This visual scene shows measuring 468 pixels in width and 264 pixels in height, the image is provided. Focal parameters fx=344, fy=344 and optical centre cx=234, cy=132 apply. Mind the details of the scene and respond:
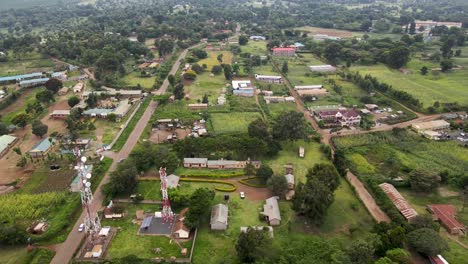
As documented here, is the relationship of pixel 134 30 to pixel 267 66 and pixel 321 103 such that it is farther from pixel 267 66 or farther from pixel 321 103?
pixel 321 103

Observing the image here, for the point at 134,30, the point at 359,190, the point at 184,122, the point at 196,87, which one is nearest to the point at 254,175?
the point at 359,190

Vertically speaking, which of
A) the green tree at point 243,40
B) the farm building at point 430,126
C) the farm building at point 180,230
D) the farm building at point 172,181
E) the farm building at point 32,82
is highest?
the green tree at point 243,40

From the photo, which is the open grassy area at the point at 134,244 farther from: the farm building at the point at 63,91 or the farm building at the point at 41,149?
the farm building at the point at 63,91

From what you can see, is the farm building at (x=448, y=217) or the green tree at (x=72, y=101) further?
the green tree at (x=72, y=101)

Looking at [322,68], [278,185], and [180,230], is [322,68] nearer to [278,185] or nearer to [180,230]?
[278,185]

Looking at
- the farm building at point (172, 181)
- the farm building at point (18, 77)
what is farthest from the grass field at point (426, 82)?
the farm building at point (18, 77)

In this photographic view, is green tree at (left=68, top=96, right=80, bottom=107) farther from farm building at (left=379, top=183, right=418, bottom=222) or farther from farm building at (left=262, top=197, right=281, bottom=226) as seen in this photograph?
farm building at (left=379, top=183, right=418, bottom=222)

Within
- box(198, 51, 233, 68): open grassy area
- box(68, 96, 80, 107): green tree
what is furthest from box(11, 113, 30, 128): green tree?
box(198, 51, 233, 68): open grassy area
